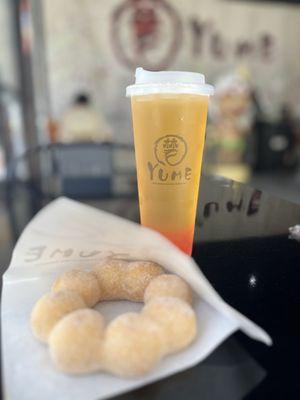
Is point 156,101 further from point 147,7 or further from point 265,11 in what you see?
point 265,11

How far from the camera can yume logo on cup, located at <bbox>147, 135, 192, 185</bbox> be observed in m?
0.54

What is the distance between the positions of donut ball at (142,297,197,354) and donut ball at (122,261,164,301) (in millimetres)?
61

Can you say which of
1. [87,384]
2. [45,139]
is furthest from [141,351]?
[45,139]

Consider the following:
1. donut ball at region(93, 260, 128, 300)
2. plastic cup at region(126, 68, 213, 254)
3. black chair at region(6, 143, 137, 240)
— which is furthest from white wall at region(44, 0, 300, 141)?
donut ball at region(93, 260, 128, 300)

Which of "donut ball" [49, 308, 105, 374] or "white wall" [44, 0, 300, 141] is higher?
"white wall" [44, 0, 300, 141]

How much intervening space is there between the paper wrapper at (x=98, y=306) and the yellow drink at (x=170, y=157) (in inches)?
3.5

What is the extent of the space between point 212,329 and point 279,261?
240mm

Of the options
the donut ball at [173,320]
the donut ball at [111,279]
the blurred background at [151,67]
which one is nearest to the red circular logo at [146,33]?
the blurred background at [151,67]

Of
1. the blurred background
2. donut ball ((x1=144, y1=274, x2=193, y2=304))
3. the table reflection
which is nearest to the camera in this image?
the table reflection

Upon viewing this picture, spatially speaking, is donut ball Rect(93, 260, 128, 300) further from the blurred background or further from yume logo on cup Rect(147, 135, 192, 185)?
the blurred background

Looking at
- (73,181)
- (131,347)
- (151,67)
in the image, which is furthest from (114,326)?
(151,67)

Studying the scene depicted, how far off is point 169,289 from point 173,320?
6 centimetres

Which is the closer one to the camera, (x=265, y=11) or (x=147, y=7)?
(x=147, y=7)

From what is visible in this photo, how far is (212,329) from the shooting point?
1.22 ft
